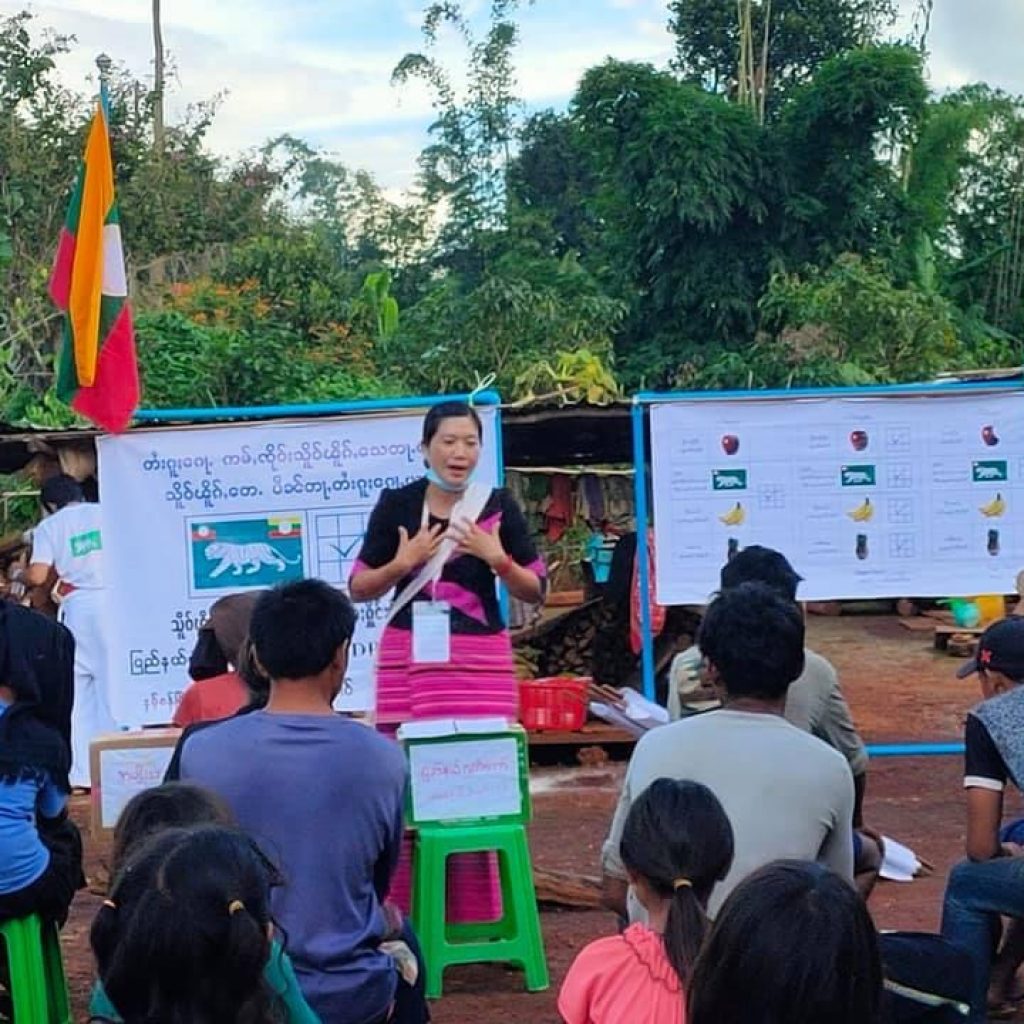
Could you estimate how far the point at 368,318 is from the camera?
19.7m

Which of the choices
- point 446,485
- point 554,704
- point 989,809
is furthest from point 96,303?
point 989,809

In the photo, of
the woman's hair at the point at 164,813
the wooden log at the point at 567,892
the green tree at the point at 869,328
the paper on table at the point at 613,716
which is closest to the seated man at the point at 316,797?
the woman's hair at the point at 164,813

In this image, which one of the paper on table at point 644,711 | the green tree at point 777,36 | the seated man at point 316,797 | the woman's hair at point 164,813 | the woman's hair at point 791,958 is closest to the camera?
the woman's hair at point 791,958

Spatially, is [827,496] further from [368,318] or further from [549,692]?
[368,318]

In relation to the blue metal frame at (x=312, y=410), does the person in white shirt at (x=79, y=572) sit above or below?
below

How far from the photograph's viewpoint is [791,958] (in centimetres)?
211

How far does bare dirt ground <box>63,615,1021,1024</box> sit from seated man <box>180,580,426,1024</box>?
1.64 metres

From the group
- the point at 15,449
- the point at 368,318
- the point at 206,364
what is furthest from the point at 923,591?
the point at 368,318

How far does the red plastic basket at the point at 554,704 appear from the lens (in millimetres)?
8898

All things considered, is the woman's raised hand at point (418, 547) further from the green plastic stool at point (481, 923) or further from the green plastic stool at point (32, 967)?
the green plastic stool at point (32, 967)

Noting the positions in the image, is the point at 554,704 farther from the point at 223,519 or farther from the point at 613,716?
the point at 223,519

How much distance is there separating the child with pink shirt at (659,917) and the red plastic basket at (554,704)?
598cm

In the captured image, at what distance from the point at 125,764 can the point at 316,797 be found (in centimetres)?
214

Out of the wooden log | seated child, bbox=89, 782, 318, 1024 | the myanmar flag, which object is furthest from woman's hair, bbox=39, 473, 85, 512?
seated child, bbox=89, 782, 318, 1024
